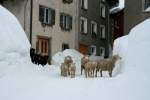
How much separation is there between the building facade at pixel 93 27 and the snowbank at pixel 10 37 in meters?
18.2

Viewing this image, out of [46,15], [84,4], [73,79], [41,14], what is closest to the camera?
[73,79]

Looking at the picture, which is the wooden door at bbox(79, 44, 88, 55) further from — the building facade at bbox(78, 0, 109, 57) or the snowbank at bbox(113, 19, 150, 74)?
the snowbank at bbox(113, 19, 150, 74)

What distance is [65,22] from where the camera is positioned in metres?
40.8

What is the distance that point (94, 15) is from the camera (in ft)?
155

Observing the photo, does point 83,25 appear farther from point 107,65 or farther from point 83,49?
point 107,65

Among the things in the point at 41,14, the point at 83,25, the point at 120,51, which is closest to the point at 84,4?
the point at 83,25

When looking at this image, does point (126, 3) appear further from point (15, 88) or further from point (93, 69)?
point (15, 88)

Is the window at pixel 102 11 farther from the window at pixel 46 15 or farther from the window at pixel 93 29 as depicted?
the window at pixel 46 15

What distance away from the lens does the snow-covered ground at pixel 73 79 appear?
49.1 ft

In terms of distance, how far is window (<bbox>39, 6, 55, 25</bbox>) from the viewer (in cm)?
3719

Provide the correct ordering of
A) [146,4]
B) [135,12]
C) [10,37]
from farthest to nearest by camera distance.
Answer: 1. [135,12]
2. [146,4]
3. [10,37]

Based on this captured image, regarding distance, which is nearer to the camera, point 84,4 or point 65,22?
point 65,22

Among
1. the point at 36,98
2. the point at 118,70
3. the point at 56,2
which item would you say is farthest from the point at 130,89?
the point at 56,2

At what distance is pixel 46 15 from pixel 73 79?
59.5 ft
